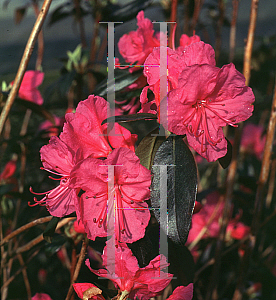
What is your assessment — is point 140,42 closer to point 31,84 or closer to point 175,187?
point 175,187

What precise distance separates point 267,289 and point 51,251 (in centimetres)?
113

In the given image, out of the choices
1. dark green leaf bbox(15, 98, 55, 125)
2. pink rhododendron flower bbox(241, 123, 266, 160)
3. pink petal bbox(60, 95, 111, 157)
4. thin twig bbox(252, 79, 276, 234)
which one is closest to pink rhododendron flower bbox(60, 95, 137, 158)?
pink petal bbox(60, 95, 111, 157)

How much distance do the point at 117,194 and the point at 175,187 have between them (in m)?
0.09

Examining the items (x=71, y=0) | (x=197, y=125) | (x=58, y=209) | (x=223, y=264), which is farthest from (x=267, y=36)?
(x=58, y=209)

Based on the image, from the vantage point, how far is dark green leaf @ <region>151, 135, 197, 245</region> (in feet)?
1.53

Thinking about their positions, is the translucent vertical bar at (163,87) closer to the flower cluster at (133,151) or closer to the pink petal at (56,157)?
the flower cluster at (133,151)

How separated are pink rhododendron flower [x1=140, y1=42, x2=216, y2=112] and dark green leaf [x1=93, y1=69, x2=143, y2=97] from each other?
8.2 inches

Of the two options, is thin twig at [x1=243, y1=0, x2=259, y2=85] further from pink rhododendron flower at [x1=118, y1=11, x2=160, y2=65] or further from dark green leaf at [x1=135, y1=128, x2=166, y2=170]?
dark green leaf at [x1=135, y1=128, x2=166, y2=170]

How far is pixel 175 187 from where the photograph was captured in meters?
0.47

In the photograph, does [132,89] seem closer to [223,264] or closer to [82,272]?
[82,272]

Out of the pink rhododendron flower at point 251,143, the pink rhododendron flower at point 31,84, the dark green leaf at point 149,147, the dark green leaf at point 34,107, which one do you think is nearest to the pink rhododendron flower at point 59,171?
the dark green leaf at point 149,147

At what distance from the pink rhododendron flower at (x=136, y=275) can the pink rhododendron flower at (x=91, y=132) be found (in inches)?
6.3

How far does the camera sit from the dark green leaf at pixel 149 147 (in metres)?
0.50

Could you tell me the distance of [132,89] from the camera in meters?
0.73
